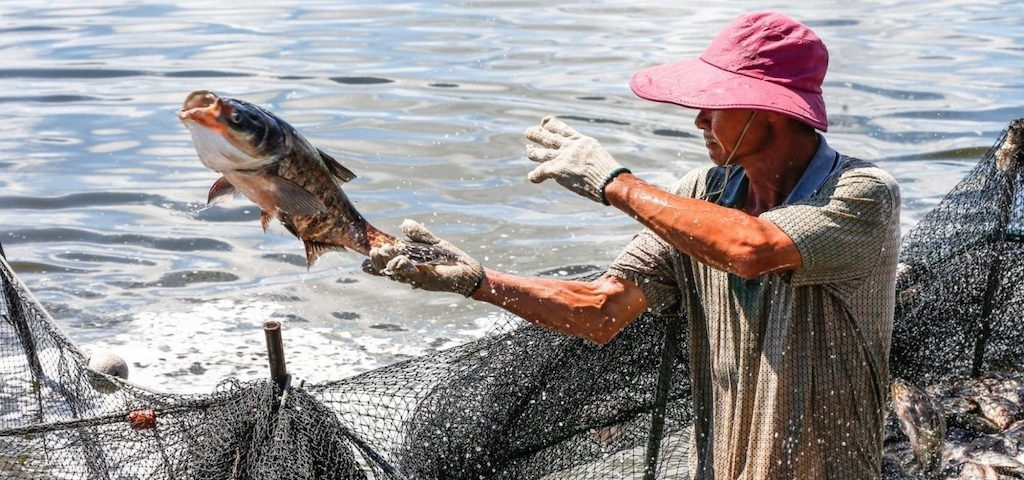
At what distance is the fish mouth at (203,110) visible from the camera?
8.79 ft

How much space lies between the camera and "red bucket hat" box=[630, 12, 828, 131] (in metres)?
3.35

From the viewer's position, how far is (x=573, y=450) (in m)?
4.34

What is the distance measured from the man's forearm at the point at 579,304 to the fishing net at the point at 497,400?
323mm

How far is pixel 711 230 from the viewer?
3252 mm

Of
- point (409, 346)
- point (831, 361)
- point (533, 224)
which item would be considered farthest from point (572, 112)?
point (831, 361)

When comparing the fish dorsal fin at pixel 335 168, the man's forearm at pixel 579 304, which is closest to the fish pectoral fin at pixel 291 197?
the fish dorsal fin at pixel 335 168

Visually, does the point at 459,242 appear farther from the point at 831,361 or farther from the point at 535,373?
the point at 831,361

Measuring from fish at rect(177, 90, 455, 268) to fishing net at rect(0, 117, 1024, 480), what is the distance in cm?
60

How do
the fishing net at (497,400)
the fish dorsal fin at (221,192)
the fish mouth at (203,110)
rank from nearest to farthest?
the fish mouth at (203,110) → the fish dorsal fin at (221,192) → the fishing net at (497,400)

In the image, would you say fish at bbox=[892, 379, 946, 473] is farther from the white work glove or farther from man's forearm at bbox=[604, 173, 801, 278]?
the white work glove

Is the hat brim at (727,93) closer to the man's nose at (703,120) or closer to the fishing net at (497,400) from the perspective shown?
the man's nose at (703,120)

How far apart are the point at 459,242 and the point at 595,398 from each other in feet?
17.0

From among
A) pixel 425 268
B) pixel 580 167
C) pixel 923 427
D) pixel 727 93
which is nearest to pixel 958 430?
pixel 923 427

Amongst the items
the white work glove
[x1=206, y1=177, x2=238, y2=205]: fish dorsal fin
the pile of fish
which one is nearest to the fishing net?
the pile of fish
